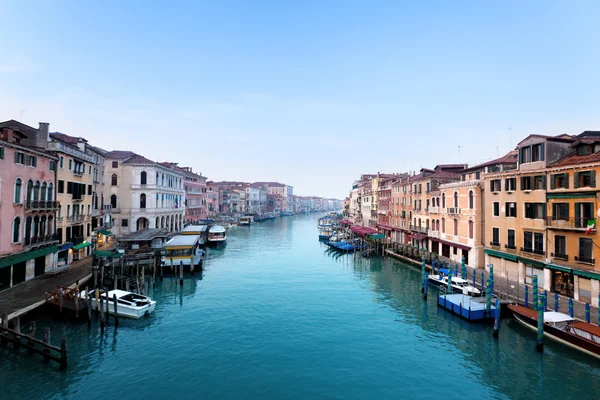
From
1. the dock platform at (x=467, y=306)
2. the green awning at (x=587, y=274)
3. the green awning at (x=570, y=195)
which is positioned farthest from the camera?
the dock platform at (x=467, y=306)

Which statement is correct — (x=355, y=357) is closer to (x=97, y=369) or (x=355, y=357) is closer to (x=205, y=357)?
(x=205, y=357)

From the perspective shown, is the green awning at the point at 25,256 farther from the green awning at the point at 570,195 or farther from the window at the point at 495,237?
the window at the point at 495,237

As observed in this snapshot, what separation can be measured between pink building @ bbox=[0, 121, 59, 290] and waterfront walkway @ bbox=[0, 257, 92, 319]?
98 cm

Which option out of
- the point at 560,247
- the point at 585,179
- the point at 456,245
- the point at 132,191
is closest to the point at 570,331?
the point at 560,247

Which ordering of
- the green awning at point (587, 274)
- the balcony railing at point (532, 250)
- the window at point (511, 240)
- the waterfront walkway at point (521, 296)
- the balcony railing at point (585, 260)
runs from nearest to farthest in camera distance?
the waterfront walkway at point (521, 296) < the green awning at point (587, 274) < the balcony railing at point (585, 260) < the balcony railing at point (532, 250) < the window at point (511, 240)

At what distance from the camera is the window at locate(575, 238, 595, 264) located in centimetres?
2470

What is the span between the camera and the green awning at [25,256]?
24.8 m

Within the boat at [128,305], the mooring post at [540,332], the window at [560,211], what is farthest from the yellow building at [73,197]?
the window at [560,211]

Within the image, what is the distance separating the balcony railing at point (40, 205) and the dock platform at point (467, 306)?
35938 mm

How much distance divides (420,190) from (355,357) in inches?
1447

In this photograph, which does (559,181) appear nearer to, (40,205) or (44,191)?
(40,205)

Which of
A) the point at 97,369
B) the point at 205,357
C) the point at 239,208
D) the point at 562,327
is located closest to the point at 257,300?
the point at 205,357

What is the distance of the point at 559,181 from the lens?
27250 millimetres

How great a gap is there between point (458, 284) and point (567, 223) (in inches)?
403
